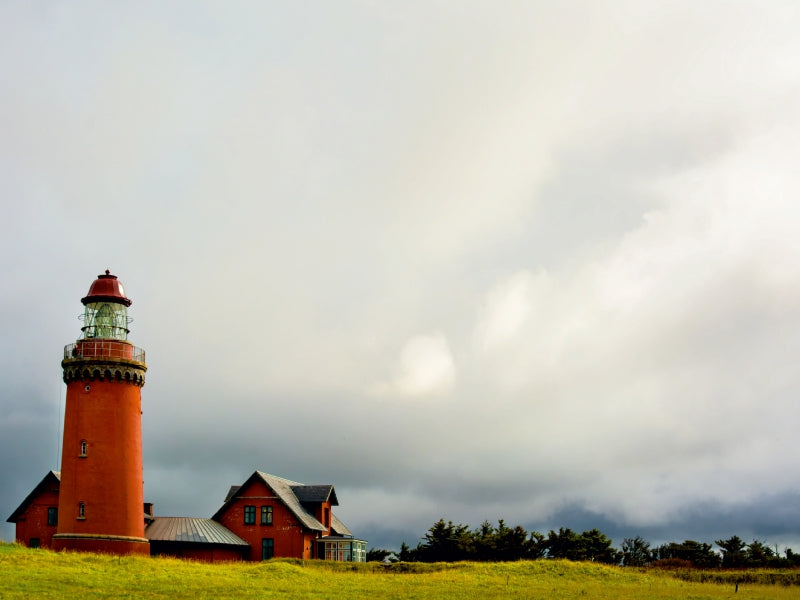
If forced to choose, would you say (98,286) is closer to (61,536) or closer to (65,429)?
(65,429)

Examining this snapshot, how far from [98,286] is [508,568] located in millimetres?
29364

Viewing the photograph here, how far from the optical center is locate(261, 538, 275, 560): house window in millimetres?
61250

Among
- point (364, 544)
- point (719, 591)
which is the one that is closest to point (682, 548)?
point (364, 544)

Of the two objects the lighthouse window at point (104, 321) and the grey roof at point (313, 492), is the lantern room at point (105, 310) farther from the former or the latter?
the grey roof at point (313, 492)

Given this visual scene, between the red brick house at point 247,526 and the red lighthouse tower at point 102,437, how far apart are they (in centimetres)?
861

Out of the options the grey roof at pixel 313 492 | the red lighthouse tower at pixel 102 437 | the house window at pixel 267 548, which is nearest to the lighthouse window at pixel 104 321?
the red lighthouse tower at pixel 102 437

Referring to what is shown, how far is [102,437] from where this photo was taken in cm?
4719

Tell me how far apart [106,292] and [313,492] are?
25.8 metres

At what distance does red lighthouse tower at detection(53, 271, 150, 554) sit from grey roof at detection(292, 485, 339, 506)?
62.5 feet

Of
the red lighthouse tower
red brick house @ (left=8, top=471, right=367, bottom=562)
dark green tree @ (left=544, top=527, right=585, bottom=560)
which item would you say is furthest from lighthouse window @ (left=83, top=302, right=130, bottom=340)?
dark green tree @ (left=544, top=527, right=585, bottom=560)

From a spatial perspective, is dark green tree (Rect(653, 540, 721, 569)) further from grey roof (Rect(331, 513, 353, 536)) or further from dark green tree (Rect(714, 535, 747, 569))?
grey roof (Rect(331, 513, 353, 536))

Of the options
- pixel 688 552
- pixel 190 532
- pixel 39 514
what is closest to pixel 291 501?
pixel 190 532

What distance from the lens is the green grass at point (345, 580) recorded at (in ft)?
113

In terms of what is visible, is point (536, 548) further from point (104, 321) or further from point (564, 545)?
point (104, 321)
